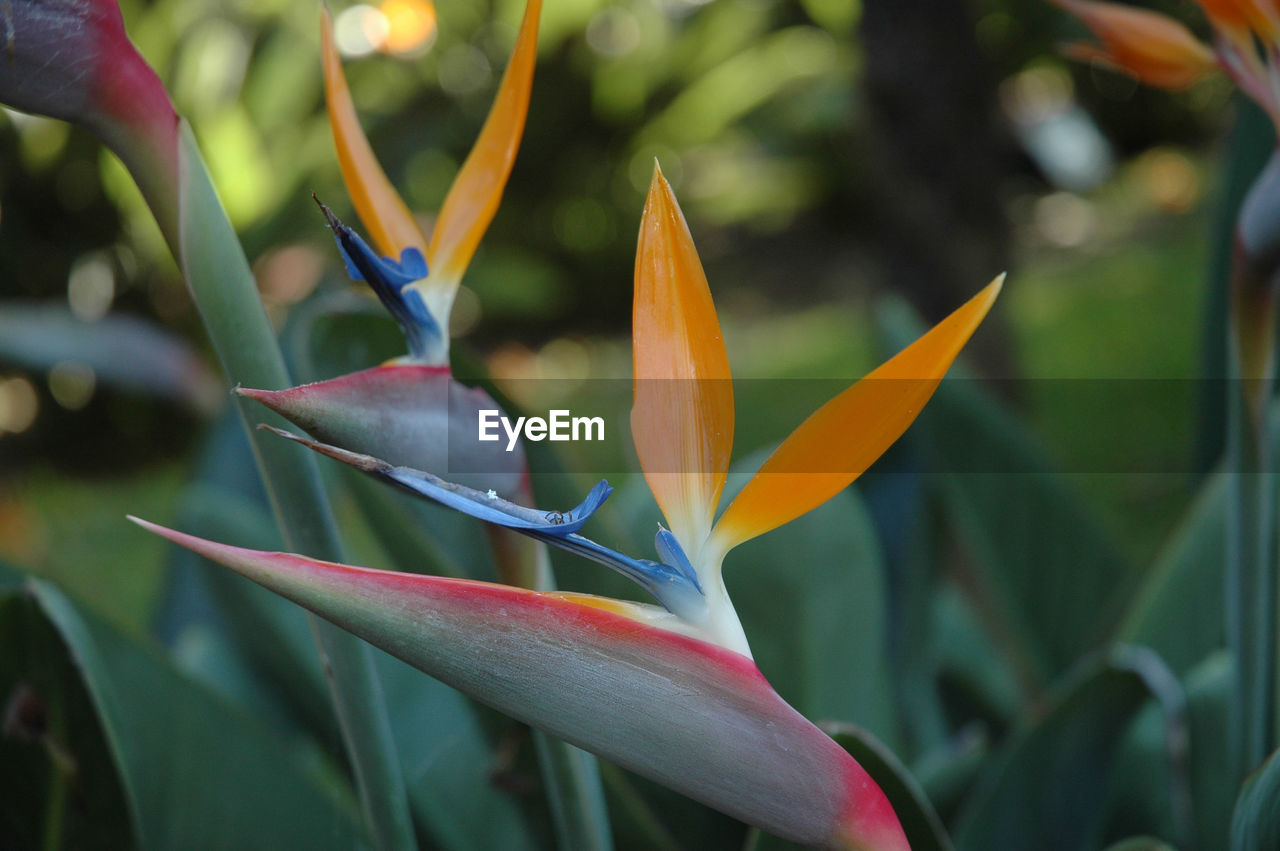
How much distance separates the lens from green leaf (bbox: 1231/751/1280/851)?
0.81 ft

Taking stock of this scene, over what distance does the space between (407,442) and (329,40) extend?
110 millimetres

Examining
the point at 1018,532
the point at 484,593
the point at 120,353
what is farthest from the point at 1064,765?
the point at 120,353

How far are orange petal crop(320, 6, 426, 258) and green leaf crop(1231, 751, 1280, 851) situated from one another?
9.7 inches

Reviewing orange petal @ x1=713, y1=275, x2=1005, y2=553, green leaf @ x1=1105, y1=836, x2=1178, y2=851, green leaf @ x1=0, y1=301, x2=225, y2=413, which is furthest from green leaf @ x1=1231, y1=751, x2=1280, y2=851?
green leaf @ x1=0, y1=301, x2=225, y2=413

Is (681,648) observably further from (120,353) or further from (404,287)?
(120,353)

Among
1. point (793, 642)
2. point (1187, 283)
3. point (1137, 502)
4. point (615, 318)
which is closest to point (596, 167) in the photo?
point (615, 318)

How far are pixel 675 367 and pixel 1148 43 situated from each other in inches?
7.8

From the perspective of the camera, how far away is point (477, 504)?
182 mm

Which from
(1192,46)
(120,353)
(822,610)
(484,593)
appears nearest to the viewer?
(484,593)

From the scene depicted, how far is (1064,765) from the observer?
1.25 ft

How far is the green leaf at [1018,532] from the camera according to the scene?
0.54 meters

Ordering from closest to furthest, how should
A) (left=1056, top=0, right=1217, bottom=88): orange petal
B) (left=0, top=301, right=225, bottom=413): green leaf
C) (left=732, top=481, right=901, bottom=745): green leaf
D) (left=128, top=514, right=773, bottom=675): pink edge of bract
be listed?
1. (left=128, top=514, right=773, bottom=675): pink edge of bract
2. (left=1056, top=0, right=1217, bottom=88): orange petal
3. (left=732, top=481, right=901, bottom=745): green leaf
4. (left=0, top=301, right=225, bottom=413): green leaf

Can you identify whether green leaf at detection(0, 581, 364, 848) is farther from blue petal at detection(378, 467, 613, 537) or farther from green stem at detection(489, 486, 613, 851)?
blue petal at detection(378, 467, 613, 537)

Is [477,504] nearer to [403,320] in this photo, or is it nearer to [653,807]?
[403,320]
